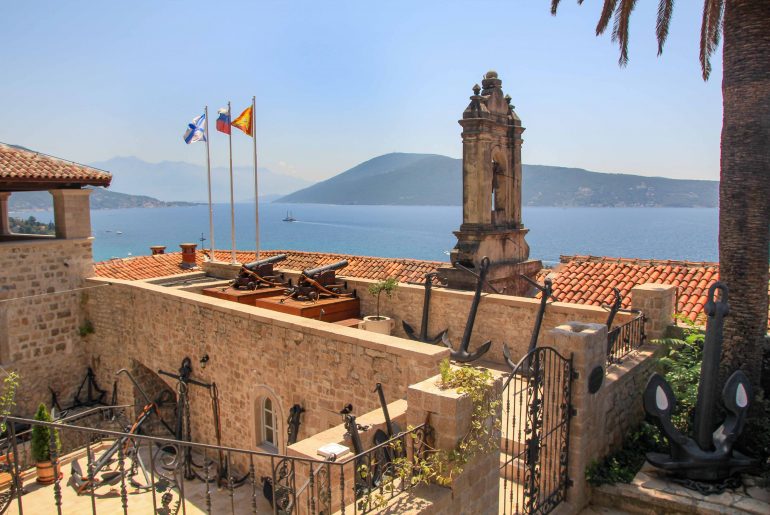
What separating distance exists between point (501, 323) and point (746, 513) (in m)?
4.66

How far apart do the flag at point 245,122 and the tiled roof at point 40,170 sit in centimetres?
470

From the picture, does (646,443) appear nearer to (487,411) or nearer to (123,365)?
→ (487,411)

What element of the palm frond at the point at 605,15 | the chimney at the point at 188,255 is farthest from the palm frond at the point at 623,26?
the chimney at the point at 188,255

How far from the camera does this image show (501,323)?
33.5 ft

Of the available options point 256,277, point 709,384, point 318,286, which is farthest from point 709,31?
point 256,277

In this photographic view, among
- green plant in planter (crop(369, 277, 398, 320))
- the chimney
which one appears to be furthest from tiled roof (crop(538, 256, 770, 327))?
the chimney

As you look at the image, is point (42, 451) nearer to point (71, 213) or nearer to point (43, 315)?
point (43, 315)

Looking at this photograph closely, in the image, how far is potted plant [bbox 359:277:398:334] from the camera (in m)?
11.0

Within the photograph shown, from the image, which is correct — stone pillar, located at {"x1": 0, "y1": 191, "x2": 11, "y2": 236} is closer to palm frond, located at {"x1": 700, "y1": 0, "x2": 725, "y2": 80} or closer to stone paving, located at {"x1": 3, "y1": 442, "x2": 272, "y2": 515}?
stone paving, located at {"x1": 3, "y1": 442, "x2": 272, "y2": 515}

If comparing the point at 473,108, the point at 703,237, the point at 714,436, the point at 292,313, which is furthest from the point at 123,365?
the point at 703,237

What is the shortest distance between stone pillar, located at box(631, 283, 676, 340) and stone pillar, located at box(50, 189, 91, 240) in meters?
14.1

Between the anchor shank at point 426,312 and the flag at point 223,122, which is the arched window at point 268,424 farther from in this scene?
the flag at point 223,122

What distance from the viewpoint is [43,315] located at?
14.7m

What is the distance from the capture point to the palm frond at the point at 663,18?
949cm
